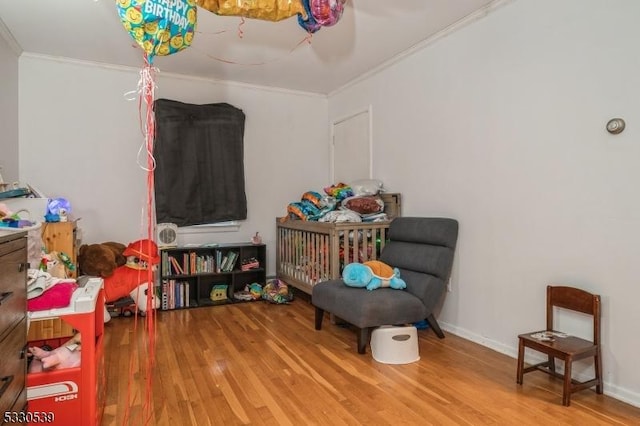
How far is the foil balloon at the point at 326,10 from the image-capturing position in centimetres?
209

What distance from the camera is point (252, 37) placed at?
3.26 meters

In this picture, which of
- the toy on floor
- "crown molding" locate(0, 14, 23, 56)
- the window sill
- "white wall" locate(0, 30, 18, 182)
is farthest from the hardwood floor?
"crown molding" locate(0, 14, 23, 56)

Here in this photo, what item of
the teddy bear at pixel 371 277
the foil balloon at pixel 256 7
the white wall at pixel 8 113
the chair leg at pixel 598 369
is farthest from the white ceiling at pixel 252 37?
the chair leg at pixel 598 369

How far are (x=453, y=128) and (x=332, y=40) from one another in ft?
4.18

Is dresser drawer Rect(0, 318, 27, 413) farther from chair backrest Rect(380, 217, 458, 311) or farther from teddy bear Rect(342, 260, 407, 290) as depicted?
chair backrest Rect(380, 217, 458, 311)

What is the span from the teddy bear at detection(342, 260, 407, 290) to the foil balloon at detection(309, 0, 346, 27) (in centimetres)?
169

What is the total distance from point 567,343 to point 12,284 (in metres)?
2.58

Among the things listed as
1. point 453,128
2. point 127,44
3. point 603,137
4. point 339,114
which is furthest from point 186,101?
point 603,137

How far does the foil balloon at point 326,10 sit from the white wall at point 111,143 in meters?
2.54

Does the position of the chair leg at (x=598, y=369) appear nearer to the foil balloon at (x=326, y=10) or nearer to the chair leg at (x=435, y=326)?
the chair leg at (x=435, y=326)

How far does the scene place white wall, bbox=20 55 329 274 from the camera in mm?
3676

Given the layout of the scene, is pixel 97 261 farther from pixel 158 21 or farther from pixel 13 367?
pixel 158 21

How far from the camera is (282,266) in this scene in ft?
14.7

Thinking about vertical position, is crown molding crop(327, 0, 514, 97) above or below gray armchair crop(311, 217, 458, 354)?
above
